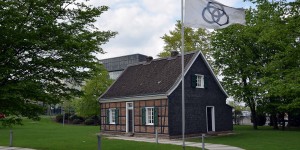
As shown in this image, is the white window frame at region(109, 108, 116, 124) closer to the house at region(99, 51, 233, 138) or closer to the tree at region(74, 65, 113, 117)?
the house at region(99, 51, 233, 138)

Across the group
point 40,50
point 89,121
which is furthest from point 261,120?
point 40,50

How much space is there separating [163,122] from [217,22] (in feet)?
45.2

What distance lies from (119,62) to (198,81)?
2721 inches

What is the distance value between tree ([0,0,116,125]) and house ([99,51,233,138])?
13.0 metres

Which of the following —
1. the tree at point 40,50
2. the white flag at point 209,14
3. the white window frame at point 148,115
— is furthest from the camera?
the white window frame at point 148,115

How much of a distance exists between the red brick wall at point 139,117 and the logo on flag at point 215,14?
13.2 m

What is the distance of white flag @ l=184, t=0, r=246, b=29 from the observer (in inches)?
487

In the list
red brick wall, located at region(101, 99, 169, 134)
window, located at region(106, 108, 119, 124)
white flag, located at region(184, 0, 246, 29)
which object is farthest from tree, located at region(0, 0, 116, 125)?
window, located at region(106, 108, 119, 124)

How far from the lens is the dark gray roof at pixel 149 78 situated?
26391mm

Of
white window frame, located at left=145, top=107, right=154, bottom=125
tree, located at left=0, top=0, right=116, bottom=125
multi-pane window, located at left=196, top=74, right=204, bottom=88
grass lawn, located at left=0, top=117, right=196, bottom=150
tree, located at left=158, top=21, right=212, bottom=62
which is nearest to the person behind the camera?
tree, located at left=0, top=0, right=116, bottom=125

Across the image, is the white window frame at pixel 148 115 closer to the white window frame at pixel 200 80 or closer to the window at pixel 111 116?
the window at pixel 111 116

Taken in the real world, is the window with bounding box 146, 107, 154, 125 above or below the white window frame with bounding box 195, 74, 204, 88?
below

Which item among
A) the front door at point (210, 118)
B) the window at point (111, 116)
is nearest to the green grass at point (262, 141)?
the front door at point (210, 118)

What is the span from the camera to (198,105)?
27.4 m
